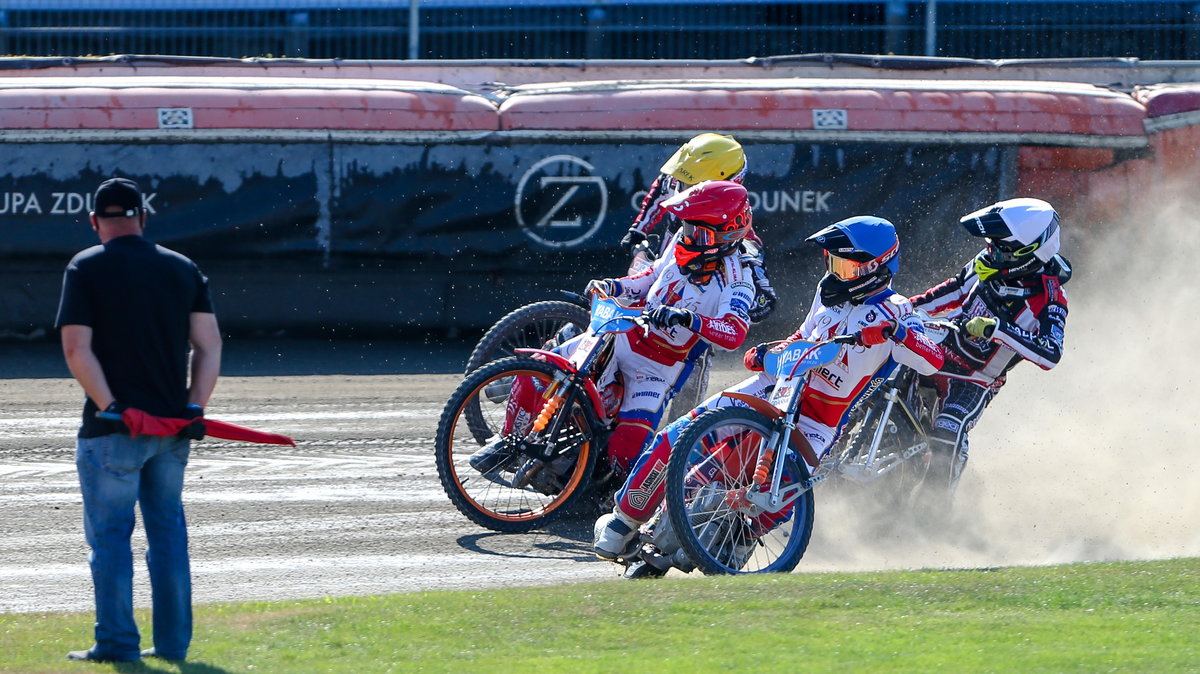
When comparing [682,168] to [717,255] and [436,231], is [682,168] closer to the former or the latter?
[717,255]

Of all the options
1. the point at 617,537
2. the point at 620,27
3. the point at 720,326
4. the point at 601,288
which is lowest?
the point at 617,537

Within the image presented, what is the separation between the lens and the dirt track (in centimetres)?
779

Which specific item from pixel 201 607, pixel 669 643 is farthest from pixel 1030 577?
pixel 201 607

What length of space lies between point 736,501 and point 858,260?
1316mm

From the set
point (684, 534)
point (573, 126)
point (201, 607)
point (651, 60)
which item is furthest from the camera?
point (651, 60)

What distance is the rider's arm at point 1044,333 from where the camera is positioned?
8.43m

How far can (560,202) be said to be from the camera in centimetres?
1418

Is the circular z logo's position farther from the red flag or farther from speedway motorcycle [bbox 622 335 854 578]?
the red flag

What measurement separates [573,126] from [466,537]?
6.29m

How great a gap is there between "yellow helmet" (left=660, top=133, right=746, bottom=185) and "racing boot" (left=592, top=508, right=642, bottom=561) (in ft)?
9.52

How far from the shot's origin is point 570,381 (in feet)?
27.3

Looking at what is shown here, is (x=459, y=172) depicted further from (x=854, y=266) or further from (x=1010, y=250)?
(x=854, y=266)

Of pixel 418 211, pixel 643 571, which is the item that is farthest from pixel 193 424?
pixel 418 211

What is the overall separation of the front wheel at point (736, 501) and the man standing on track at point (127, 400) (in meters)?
2.42
